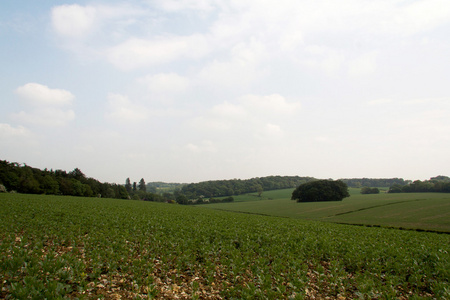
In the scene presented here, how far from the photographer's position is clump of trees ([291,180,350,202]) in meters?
86.4

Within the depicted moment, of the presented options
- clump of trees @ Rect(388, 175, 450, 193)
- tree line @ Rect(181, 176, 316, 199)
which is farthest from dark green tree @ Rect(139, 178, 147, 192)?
clump of trees @ Rect(388, 175, 450, 193)

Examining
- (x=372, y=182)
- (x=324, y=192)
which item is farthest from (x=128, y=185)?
(x=372, y=182)

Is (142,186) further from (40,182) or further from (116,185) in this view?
(40,182)

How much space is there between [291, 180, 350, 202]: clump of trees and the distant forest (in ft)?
137

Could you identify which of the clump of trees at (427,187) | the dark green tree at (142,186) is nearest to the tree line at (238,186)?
the dark green tree at (142,186)

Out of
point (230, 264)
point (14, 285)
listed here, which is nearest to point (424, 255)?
point (230, 264)

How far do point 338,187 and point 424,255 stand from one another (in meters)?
79.0

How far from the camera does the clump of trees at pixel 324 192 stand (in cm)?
8644

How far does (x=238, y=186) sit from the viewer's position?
6235 inches

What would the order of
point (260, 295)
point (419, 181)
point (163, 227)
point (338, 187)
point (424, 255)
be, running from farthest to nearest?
point (419, 181)
point (338, 187)
point (163, 227)
point (424, 255)
point (260, 295)

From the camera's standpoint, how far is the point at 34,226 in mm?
16375

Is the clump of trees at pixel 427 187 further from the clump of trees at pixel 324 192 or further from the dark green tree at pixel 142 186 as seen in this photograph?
the dark green tree at pixel 142 186

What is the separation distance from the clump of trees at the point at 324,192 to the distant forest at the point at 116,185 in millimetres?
41629

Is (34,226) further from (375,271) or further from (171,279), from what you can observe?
(375,271)
